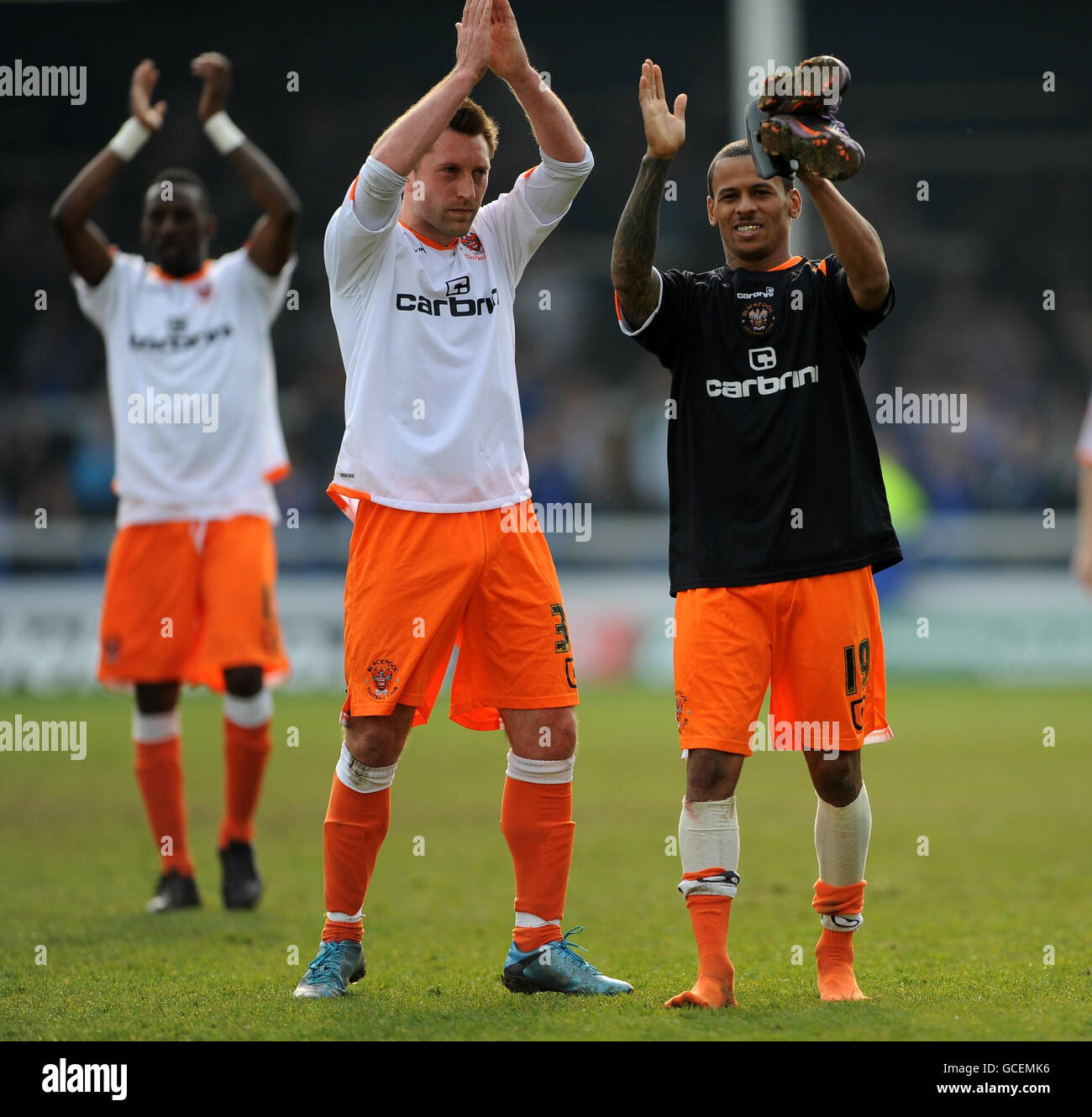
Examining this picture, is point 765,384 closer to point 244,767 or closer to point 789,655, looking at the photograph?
point 789,655

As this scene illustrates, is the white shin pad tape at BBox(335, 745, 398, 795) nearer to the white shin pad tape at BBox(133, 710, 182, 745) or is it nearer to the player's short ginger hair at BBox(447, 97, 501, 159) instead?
the player's short ginger hair at BBox(447, 97, 501, 159)

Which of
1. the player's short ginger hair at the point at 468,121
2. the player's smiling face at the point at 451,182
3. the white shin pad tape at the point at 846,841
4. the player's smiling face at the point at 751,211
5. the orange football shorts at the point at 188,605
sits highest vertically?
the player's short ginger hair at the point at 468,121

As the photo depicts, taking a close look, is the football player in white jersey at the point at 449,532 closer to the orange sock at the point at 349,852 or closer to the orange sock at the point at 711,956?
the orange sock at the point at 349,852

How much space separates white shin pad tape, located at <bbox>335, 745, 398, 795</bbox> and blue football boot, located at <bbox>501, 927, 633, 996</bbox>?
0.61 m

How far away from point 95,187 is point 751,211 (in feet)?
10.0

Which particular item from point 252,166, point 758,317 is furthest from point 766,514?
point 252,166

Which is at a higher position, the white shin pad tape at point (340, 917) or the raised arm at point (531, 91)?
the raised arm at point (531, 91)

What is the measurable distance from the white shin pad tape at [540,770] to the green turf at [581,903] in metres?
0.60

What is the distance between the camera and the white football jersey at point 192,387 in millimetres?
6457

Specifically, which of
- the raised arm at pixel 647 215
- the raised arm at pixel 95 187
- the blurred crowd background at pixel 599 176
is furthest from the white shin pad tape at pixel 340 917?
the blurred crowd background at pixel 599 176

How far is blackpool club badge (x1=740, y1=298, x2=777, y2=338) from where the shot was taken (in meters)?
A: 4.29

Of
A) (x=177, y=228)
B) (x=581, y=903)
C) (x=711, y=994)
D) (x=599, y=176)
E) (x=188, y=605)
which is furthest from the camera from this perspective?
(x=599, y=176)

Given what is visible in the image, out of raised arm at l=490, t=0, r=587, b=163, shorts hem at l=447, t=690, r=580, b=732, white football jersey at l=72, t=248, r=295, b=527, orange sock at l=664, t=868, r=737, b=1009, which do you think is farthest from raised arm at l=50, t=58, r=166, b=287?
orange sock at l=664, t=868, r=737, b=1009

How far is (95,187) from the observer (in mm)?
6230
